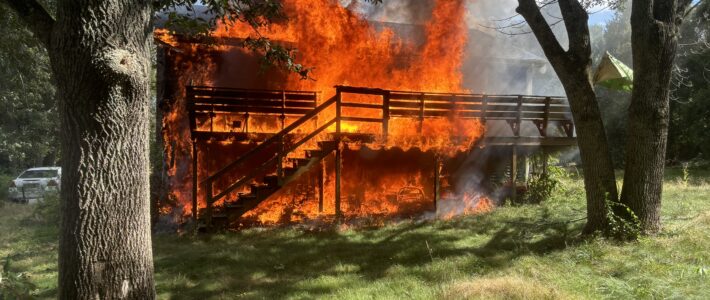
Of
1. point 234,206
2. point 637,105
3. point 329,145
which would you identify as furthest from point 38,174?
point 637,105

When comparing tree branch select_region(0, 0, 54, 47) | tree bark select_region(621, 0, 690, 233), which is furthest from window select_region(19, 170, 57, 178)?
tree bark select_region(621, 0, 690, 233)

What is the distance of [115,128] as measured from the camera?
424cm

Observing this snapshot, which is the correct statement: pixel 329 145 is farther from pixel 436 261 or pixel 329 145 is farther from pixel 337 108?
pixel 436 261

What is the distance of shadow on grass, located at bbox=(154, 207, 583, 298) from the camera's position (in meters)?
7.48

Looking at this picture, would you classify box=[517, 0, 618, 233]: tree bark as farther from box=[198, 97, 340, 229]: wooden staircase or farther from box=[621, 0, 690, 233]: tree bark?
box=[198, 97, 340, 229]: wooden staircase

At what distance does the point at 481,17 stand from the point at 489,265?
15.1m

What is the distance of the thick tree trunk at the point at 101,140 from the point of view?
4102mm

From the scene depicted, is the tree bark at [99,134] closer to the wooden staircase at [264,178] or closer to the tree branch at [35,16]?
the tree branch at [35,16]

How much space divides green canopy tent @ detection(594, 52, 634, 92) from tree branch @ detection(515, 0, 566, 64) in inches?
298

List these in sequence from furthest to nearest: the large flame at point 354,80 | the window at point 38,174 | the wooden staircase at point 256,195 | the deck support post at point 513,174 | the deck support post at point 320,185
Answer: the window at point 38,174 < the deck support post at point 513,174 < the deck support post at point 320,185 < the large flame at point 354,80 < the wooden staircase at point 256,195

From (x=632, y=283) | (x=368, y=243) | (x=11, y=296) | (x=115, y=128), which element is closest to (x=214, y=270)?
(x=368, y=243)

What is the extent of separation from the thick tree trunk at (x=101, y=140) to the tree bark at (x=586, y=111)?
7.37m

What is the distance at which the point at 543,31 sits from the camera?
8992 mm

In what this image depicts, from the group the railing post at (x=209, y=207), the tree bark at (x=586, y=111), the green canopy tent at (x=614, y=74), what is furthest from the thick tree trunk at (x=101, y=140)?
the green canopy tent at (x=614, y=74)
